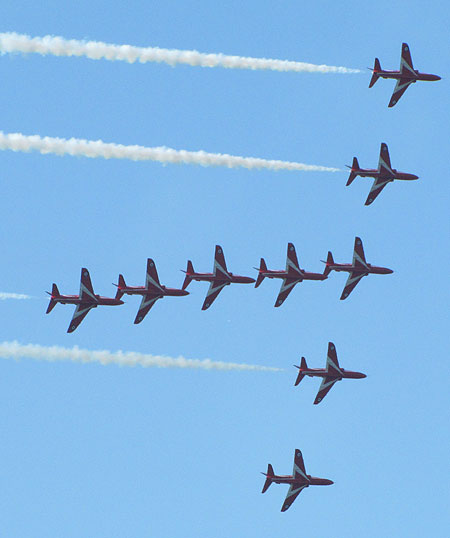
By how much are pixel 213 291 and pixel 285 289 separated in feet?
25.0

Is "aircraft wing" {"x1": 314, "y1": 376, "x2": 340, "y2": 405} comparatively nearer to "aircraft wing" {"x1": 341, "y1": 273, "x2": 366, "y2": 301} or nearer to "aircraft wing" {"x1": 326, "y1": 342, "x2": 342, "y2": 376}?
"aircraft wing" {"x1": 326, "y1": 342, "x2": 342, "y2": 376}

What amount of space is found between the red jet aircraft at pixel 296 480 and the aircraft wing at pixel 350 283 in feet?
51.5

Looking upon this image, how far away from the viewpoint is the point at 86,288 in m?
105

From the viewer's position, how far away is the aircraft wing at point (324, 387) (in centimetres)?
11575

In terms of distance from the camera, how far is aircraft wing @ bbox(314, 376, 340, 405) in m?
116

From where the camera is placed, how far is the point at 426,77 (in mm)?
111625

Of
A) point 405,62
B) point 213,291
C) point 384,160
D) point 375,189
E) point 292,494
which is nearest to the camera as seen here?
point 213,291

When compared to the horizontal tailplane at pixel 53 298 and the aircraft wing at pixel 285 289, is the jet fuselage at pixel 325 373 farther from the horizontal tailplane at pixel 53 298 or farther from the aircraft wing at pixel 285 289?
the horizontal tailplane at pixel 53 298

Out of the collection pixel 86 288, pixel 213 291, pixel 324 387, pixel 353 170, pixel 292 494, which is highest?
pixel 353 170

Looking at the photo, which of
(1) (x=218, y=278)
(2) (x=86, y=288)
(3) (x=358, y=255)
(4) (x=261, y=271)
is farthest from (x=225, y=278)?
(3) (x=358, y=255)

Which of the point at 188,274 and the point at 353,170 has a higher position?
the point at 353,170

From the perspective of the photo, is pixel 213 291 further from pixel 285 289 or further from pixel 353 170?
pixel 353 170

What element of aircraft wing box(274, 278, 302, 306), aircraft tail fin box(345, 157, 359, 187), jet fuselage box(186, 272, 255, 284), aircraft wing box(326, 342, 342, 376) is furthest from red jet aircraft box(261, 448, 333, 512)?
aircraft tail fin box(345, 157, 359, 187)

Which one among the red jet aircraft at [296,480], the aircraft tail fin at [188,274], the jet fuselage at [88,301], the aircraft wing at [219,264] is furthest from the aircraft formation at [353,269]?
the jet fuselage at [88,301]
